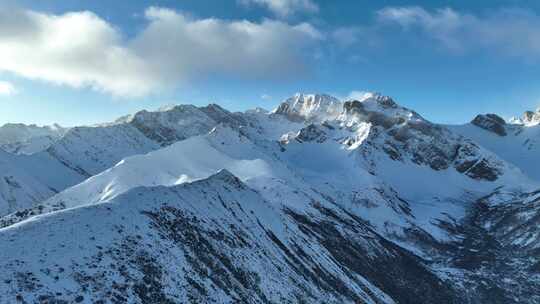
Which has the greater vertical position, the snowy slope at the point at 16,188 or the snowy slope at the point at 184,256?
the snowy slope at the point at 184,256

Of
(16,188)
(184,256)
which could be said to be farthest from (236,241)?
(16,188)

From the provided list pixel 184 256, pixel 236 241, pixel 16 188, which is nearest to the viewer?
pixel 184 256

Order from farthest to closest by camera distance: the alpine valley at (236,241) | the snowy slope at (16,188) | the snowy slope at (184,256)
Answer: the snowy slope at (16,188) → the alpine valley at (236,241) → the snowy slope at (184,256)

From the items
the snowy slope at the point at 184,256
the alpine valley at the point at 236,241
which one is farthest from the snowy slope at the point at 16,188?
the snowy slope at the point at 184,256

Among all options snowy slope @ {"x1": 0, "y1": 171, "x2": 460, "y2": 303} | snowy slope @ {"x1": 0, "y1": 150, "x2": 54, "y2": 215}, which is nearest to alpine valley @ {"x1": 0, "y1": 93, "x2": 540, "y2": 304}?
snowy slope @ {"x1": 0, "y1": 171, "x2": 460, "y2": 303}

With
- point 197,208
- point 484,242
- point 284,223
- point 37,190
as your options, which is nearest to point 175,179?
point 284,223

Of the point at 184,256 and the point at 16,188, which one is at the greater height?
the point at 184,256

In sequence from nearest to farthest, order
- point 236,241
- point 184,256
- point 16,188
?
point 184,256, point 236,241, point 16,188

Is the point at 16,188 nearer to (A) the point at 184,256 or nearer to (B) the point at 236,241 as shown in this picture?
(B) the point at 236,241

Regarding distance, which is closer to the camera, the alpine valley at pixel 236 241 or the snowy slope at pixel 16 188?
the alpine valley at pixel 236 241

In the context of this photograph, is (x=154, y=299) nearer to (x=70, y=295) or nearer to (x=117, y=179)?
(x=70, y=295)

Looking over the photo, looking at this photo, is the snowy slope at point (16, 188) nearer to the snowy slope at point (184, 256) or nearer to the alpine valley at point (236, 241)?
the alpine valley at point (236, 241)

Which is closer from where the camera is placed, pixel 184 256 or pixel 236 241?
pixel 184 256

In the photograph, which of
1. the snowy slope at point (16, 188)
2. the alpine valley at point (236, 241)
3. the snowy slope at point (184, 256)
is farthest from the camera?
the snowy slope at point (16, 188)
